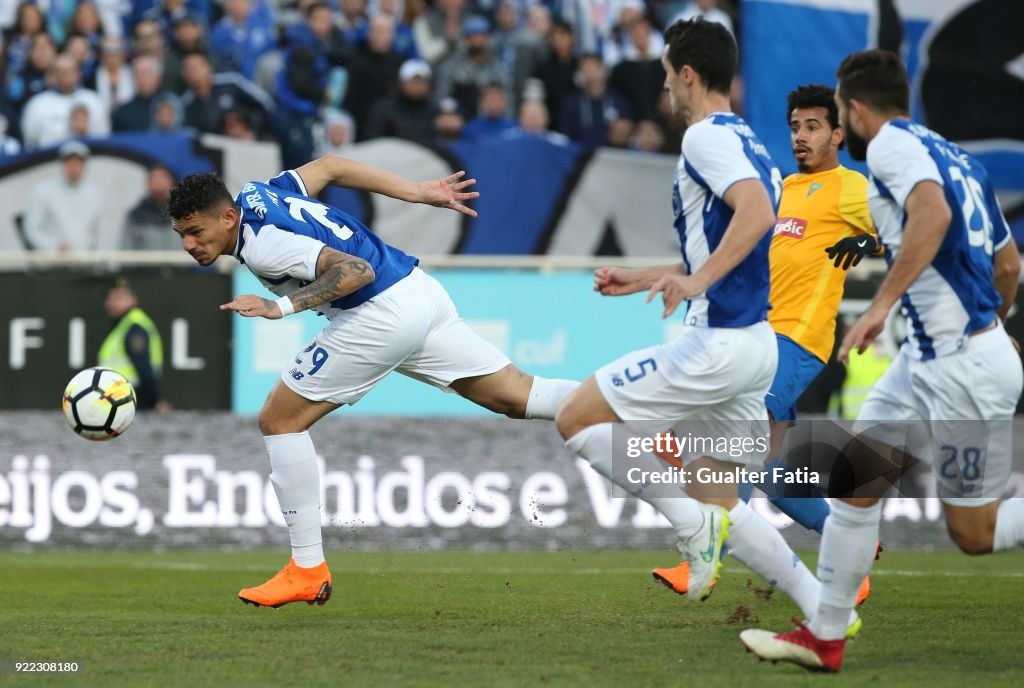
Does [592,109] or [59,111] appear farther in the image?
[592,109]

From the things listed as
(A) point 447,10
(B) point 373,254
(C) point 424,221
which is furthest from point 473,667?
(A) point 447,10

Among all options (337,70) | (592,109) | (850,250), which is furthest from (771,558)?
(337,70)

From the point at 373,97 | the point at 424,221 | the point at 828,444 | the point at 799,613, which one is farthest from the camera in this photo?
the point at 373,97

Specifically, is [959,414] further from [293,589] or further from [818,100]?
[293,589]

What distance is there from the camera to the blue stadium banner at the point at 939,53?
13.9m

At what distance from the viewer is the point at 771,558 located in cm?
584

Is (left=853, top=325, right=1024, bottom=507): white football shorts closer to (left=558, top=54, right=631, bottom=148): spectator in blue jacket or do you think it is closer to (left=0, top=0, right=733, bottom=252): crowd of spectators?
(left=0, top=0, right=733, bottom=252): crowd of spectators

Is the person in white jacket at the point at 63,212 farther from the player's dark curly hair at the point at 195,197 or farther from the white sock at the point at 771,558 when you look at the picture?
the white sock at the point at 771,558

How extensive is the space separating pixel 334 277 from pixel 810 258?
249cm

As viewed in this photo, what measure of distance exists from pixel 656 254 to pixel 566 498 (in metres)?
2.74

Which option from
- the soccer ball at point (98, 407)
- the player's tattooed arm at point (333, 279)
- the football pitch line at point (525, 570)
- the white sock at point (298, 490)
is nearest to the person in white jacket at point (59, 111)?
the football pitch line at point (525, 570)

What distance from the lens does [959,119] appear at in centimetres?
1416

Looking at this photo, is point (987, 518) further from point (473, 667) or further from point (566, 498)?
point (566, 498)

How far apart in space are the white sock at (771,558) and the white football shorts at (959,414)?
1.77 ft
